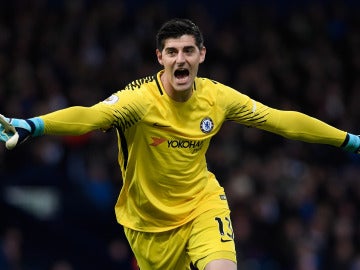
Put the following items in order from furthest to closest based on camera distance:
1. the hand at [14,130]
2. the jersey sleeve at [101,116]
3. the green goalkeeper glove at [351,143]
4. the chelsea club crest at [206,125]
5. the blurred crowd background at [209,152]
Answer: the blurred crowd background at [209,152] < the green goalkeeper glove at [351,143] < the chelsea club crest at [206,125] < the jersey sleeve at [101,116] < the hand at [14,130]

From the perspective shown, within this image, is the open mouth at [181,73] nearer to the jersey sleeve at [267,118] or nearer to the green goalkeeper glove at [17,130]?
the jersey sleeve at [267,118]

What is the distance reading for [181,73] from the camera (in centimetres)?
775

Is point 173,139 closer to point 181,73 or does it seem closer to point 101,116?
point 181,73

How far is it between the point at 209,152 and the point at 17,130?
7671 mm

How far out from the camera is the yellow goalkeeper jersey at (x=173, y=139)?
7.70 metres

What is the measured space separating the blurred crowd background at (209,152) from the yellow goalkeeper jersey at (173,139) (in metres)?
4.21

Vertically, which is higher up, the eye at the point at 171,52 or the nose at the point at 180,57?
the eye at the point at 171,52

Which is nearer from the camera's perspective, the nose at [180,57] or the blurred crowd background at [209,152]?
the nose at [180,57]

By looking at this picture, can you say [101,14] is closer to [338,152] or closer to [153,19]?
[153,19]

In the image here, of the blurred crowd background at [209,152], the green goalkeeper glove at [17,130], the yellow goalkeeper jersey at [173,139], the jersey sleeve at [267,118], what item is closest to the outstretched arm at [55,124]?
the green goalkeeper glove at [17,130]

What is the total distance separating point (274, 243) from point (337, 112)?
3.63 m

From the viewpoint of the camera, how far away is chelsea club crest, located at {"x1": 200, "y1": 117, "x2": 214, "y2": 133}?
310 inches

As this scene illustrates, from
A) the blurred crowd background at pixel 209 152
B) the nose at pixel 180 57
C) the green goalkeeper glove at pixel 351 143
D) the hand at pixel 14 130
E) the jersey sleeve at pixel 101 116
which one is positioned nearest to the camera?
the hand at pixel 14 130

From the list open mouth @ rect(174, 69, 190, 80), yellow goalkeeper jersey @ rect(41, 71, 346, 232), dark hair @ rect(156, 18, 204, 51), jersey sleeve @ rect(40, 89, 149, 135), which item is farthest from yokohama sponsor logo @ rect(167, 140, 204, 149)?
dark hair @ rect(156, 18, 204, 51)
